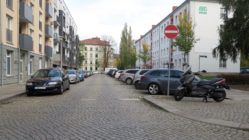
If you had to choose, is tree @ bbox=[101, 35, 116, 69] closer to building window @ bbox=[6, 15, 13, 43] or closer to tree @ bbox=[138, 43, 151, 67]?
tree @ bbox=[138, 43, 151, 67]

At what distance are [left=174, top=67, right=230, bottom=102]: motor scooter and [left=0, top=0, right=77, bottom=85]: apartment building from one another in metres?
16.2

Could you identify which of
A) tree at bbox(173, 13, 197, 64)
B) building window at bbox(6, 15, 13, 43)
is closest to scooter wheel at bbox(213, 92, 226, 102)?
building window at bbox(6, 15, 13, 43)

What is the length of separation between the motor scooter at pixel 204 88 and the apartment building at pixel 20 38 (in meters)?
16.2

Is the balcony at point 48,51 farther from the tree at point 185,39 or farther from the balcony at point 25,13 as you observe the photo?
the tree at point 185,39

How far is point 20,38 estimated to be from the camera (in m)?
31.8

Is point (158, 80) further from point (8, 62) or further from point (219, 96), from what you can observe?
point (8, 62)

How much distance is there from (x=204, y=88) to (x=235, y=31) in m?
17.9

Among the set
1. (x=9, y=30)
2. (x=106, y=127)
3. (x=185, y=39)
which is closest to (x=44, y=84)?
(x=106, y=127)

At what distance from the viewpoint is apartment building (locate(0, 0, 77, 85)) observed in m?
27.2

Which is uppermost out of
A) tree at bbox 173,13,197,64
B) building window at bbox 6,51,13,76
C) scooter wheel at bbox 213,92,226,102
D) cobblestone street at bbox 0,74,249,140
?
tree at bbox 173,13,197,64

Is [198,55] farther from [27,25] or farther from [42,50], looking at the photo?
[27,25]

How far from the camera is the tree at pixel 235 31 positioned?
30172 mm

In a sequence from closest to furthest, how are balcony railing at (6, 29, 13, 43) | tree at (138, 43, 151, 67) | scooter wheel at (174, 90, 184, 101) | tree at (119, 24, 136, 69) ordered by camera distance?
scooter wheel at (174, 90, 184, 101) → balcony railing at (6, 29, 13, 43) → tree at (138, 43, 151, 67) → tree at (119, 24, 136, 69)

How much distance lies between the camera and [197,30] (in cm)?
5441
